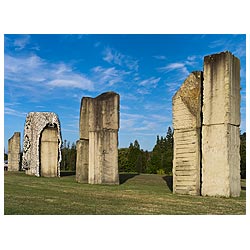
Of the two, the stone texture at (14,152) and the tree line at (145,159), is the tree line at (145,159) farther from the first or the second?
the stone texture at (14,152)

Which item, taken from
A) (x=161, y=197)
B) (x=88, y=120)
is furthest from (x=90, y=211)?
(x=88, y=120)

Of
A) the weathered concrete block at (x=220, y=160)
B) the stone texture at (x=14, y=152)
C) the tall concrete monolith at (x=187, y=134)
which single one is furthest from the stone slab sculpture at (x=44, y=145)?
the weathered concrete block at (x=220, y=160)

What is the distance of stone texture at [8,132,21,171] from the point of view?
25.3 m

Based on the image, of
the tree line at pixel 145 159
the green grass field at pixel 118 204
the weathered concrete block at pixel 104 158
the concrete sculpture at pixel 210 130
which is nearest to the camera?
the green grass field at pixel 118 204

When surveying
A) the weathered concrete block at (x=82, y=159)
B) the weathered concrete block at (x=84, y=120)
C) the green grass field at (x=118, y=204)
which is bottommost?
the green grass field at (x=118, y=204)

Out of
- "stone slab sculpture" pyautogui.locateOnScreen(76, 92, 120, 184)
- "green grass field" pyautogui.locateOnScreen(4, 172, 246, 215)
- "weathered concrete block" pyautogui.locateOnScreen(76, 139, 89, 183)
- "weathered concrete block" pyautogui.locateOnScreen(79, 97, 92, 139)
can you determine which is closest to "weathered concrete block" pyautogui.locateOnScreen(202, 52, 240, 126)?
"green grass field" pyautogui.locateOnScreen(4, 172, 246, 215)

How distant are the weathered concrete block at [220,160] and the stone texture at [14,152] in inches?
658

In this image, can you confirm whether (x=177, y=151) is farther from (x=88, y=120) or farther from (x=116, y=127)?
(x=88, y=120)

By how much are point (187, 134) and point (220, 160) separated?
1425mm

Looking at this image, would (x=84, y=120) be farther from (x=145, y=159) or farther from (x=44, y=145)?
(x=145, y=159)

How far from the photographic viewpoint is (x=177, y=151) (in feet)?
40.1

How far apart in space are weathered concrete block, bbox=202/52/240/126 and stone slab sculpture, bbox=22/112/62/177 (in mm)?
10277

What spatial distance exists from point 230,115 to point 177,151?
82.8 inches

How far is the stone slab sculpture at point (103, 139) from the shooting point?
50.1 ft
